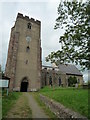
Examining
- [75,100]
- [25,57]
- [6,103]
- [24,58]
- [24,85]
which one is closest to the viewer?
[75,100]

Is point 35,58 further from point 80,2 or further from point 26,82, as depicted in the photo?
point 80,2

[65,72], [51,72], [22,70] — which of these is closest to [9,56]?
[22,70]

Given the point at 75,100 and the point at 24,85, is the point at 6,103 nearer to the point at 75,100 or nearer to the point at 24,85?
the point at 75,100

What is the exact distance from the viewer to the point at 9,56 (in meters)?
39.2

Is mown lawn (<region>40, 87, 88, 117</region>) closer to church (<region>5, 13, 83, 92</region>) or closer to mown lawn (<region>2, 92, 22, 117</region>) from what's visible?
mown lawn (<region>2, 92, 22, 117</region>)

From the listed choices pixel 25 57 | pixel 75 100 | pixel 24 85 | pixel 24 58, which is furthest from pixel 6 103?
pixel 24 85

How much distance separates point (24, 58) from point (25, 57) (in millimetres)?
458

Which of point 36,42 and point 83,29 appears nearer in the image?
point 83,29

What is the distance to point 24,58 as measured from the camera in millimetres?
38188

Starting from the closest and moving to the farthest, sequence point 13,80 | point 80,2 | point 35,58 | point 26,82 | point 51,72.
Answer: point 80,2 < point 13,80 < point 26,82 < point 35,58 < point 51,72

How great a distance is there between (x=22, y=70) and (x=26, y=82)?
3857 millimetres

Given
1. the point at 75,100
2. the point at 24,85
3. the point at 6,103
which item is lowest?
the point at 24,85

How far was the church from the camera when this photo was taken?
36231mm

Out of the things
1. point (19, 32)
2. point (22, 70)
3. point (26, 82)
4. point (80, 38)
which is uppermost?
point (19, 32)
